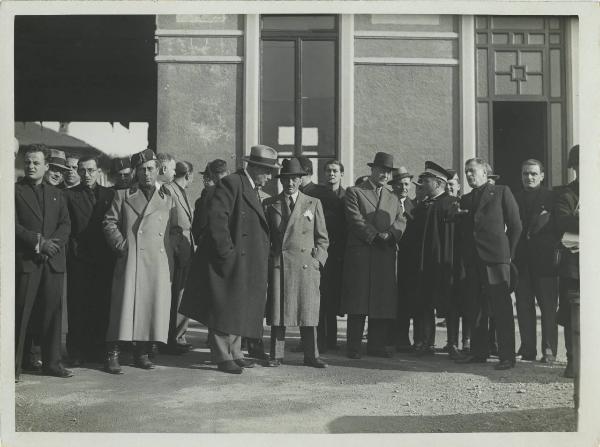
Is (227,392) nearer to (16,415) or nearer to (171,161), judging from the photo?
(16,415)

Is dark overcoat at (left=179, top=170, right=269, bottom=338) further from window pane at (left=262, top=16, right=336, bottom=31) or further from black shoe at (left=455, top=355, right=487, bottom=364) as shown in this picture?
window pane at (left=262, top=16, right=336, bottom=31)

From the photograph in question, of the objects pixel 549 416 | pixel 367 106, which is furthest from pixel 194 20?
pixel 549 416

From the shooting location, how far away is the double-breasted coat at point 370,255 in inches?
261

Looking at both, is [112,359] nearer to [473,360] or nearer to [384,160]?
[384,160]

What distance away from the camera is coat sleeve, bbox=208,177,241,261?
5.89 metres

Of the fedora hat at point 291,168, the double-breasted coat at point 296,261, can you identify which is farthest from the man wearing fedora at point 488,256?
the fedora hat at point 291,168

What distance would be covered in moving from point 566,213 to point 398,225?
170cm

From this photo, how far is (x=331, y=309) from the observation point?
6969 mm

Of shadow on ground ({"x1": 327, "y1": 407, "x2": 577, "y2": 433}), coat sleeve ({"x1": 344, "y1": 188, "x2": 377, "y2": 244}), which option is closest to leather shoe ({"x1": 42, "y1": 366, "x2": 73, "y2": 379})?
shadow on ground ({"x1": 327, "y1": 407, "x2": 577, "y2": 433})

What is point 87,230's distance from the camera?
6.22 m

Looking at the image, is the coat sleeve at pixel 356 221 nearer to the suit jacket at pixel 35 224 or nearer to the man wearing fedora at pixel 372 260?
the man wearing fedora at pixel 372 260

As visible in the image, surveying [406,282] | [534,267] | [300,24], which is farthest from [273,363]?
[300,24]

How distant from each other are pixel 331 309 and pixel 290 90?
300cm

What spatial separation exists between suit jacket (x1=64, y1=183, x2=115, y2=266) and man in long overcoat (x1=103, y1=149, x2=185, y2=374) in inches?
10.0
